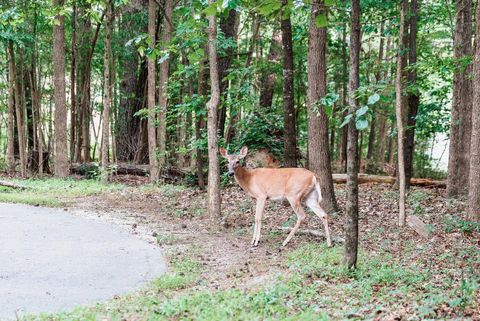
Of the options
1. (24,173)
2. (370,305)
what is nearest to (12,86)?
(24,173)

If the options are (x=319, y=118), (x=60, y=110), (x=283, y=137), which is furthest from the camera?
(x=60, y=110)

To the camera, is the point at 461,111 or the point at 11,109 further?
the point at 11,109

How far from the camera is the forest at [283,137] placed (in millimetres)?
6062

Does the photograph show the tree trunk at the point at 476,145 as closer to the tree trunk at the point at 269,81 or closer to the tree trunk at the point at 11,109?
the tree trunk at the point at 269,81

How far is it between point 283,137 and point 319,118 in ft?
14.1

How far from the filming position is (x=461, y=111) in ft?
44.0

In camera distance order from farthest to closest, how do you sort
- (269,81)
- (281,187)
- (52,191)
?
(269,81) → (52,191) → (281,187)

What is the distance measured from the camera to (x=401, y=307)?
5312mm

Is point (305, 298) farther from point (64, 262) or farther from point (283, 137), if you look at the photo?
point (283, 137)

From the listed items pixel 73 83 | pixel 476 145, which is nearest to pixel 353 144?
pixel 476 145

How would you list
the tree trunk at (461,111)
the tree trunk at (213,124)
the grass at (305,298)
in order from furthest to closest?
1. the tree trunk at (461,111)
2. the tree trunk at (213,124)
3. the grass at (305,298)

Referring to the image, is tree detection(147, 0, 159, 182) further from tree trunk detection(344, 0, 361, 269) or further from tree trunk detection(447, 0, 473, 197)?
tree trunk detection(344, 0, 361, 269)

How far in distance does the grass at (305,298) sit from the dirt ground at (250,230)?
31cm

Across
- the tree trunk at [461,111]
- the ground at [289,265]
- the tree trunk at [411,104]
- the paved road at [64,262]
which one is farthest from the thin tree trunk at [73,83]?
the tree trunk at [461,111]
